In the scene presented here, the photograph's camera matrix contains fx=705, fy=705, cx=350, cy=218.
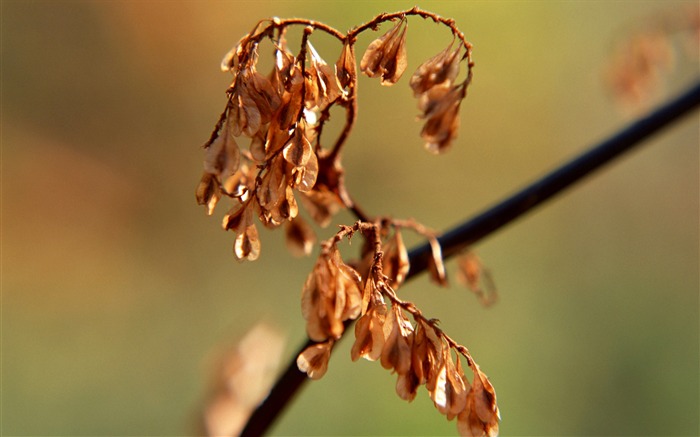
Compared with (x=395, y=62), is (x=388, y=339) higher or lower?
lower

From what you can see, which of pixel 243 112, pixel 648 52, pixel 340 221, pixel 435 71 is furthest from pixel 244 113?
pixel 340 221

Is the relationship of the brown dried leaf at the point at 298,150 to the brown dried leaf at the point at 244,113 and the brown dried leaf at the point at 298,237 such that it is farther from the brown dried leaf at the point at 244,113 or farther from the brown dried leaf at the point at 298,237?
the brown dried leaf at the point at 298,237

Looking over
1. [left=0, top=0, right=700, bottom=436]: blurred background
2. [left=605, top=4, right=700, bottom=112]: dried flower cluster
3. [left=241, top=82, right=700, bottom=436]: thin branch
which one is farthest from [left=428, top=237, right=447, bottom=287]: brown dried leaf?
[left=0, top=0, right=700, bottom=436]: blurred background

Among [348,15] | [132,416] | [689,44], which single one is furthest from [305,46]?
[348,15]

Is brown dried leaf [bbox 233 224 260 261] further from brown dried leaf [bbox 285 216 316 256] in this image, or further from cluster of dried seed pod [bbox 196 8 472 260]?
brown dried leaf [bbox 285 216 316 256]

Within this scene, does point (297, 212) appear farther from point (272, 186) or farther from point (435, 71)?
point (435, 71)

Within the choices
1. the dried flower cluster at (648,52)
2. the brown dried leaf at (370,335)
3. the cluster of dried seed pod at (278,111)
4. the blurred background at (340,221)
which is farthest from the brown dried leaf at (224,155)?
the blurred background at (340,221)
